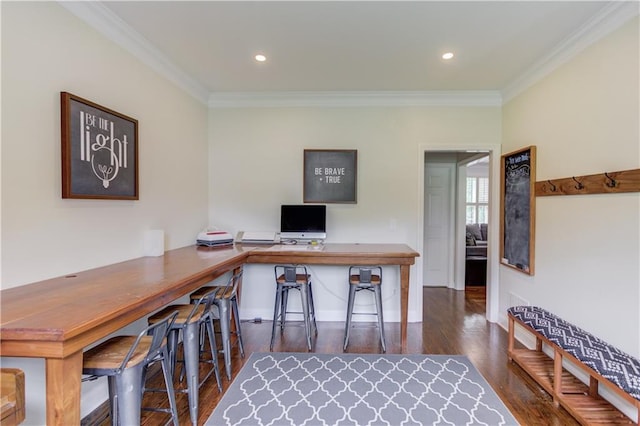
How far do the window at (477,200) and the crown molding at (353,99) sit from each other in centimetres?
393

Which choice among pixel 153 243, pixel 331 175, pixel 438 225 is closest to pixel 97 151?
pixel 153 243

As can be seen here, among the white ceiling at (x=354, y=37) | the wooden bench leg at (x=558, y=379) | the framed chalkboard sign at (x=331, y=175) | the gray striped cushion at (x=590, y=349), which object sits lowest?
the wooden bench leg at (x=558, y=379)

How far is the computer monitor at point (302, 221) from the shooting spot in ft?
11.3

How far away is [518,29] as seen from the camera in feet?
7.34

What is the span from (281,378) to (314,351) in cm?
52

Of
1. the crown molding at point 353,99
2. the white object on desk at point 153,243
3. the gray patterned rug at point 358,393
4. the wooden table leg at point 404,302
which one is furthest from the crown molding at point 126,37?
the wooden table leg at point 404,302

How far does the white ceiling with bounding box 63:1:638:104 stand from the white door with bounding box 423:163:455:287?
2.06m

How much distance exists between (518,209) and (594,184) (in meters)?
0.96

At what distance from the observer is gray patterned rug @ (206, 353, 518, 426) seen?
1.94 metres

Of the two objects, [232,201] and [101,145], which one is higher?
[101,145]

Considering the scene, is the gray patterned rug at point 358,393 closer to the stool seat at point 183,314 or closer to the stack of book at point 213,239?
the stool seat at point 183,314

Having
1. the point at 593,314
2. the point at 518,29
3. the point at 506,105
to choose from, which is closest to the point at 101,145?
the point at 518,29

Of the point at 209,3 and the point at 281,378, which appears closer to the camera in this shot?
the point at 209,3

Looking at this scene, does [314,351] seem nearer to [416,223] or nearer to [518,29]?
[416,223]
